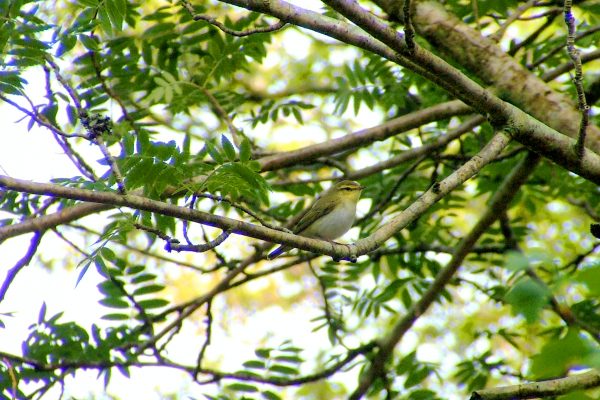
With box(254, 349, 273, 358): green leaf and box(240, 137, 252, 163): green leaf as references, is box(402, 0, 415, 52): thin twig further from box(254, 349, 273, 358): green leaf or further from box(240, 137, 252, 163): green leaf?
box(254, 349, 273, 358): green leaf

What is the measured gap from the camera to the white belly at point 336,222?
6.63m

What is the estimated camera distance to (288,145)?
12867mm

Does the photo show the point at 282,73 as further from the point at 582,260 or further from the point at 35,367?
the point at 35,367

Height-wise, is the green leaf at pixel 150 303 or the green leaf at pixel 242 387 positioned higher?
the green leaf at pixel 150 303

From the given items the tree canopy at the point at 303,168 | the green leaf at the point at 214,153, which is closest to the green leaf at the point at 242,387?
the tree canopy at the point at 303,168

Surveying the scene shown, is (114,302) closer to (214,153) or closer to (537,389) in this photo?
(214,153)

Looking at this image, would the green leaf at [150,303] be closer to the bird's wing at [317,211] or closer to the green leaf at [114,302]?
the green leaf at [114,302]

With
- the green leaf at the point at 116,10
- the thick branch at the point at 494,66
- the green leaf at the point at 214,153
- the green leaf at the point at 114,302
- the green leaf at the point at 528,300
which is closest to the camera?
the green leaf at the point at 528,300

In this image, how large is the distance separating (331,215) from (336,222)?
0.29 ft

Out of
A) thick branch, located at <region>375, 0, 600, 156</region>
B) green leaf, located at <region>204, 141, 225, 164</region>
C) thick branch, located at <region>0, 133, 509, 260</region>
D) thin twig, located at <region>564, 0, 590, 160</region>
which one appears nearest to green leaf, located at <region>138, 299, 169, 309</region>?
green leaf, located at <region>204, 141, 225, 164</region>

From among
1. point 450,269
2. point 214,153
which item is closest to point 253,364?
point 450,269

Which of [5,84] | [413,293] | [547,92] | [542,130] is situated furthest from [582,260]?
[5,84]

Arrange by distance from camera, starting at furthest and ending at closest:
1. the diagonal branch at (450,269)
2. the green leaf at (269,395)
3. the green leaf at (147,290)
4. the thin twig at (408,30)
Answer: the green leaf at (147,290)
the green leaf at (269,395)
the diagonal branch at (450,269)
the thin twig at (408,30)

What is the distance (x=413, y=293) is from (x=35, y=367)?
356 cm
